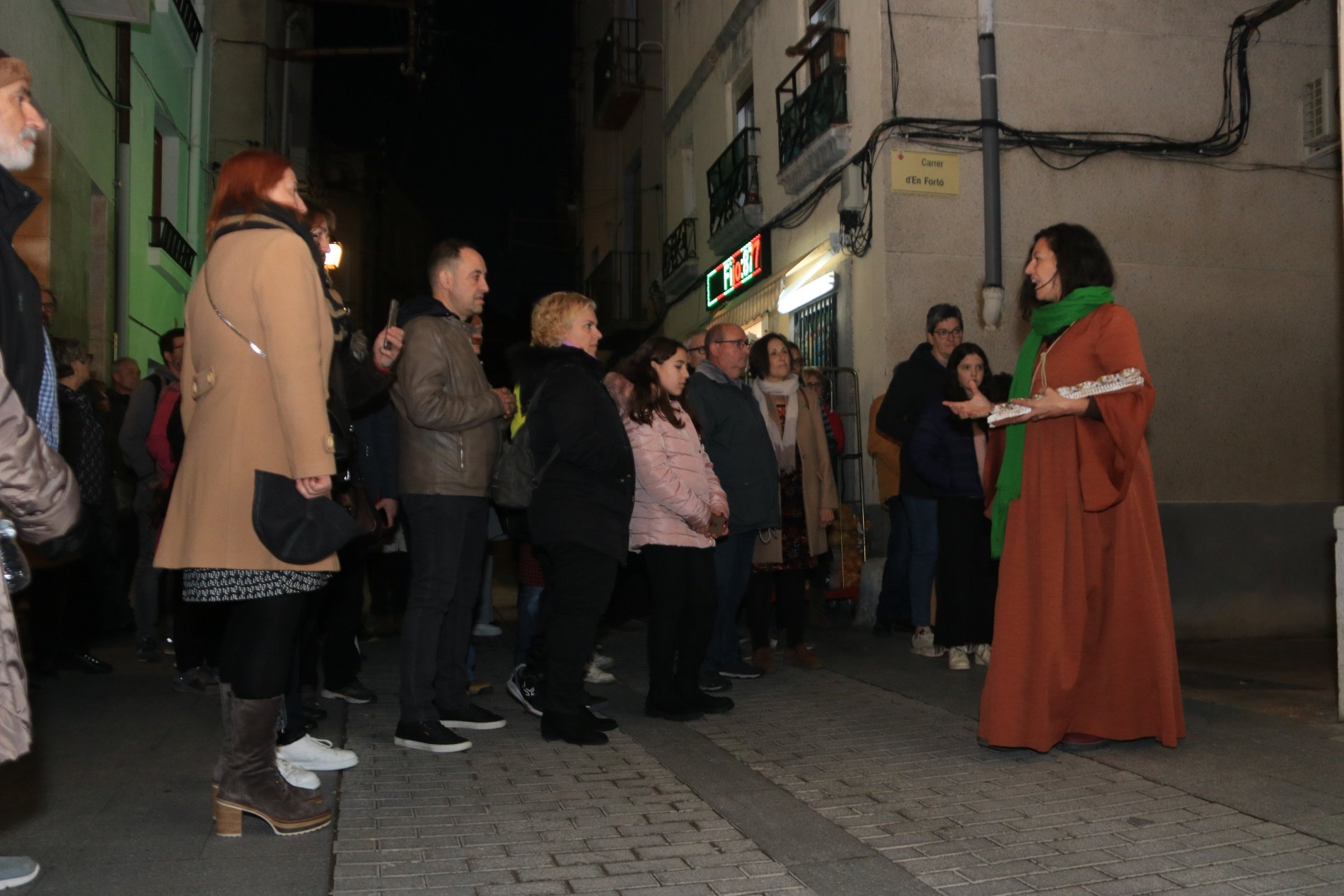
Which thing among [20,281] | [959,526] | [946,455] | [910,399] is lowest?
[959,526]

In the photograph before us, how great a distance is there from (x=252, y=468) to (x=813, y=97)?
9.39 m

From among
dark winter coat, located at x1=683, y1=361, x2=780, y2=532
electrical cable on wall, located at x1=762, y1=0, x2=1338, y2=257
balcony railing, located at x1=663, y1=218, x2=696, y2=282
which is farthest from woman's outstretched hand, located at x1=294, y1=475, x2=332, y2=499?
balcony railing, located at x1=663, y1=218, x2=696, y2=282

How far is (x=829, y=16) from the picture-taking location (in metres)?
12.2

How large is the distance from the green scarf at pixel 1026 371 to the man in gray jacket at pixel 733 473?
1783 mm

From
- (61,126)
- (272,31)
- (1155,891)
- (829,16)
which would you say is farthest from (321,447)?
(272,31)

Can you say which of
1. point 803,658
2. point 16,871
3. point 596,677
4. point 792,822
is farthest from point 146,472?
point 792,822

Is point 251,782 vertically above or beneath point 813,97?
beneath

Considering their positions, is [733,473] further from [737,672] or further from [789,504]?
[737,672]

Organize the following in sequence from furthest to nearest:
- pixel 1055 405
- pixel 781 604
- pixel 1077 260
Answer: pixel 781 604 < pixel 1077 260 < pixel 1055 405

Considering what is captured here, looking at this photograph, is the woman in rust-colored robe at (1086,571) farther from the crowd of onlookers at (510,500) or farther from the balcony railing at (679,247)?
the balcony railing at (679,247)

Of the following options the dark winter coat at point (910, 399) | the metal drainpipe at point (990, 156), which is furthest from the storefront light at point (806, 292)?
the dark winter coat at point (910, 399)

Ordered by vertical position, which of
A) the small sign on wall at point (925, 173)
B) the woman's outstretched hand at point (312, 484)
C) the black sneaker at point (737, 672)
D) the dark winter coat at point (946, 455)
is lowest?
the black sneaker at point (737, 672)

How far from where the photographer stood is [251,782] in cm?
369

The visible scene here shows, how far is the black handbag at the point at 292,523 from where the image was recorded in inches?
140
